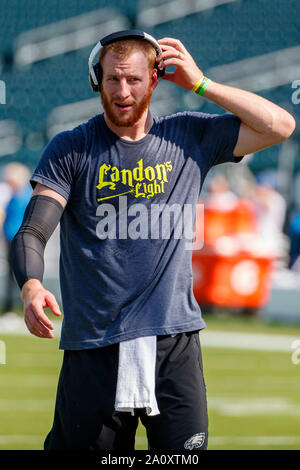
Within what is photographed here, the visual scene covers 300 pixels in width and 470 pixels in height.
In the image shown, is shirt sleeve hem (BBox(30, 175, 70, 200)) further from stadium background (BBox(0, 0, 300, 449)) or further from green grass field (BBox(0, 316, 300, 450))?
stadium background (BBox(0, 0, 300, 449))

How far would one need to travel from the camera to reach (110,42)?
317 centimetres

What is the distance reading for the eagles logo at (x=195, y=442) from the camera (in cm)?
320

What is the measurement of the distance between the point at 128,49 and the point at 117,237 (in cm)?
64

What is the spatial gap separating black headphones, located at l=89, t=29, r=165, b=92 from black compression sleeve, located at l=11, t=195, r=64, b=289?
481 millimetres

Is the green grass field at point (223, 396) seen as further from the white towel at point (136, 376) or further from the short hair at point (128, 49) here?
the short hair at point (128, 49)

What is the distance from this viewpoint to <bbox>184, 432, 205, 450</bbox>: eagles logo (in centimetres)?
320

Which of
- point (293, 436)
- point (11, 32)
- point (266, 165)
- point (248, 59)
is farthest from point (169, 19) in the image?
point (293, 436)

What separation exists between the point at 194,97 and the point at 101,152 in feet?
45.8

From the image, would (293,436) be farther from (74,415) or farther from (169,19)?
(169,19)

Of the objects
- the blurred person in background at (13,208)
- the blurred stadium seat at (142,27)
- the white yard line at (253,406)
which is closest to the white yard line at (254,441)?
the white yard line at (253,406)

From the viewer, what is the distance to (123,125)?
126 inches

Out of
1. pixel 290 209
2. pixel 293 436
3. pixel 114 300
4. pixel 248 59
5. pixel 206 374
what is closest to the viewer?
pixel 114 300

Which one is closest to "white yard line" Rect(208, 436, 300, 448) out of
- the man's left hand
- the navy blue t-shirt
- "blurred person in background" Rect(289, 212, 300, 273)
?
the navy blue t-shirt

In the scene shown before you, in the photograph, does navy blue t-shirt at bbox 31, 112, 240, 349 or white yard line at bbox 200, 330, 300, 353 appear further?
white yard line at bbox 200, 330, 300, 353
